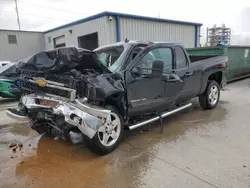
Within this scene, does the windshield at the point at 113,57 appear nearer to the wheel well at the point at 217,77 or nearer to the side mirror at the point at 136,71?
the side mirror at the point at 136,71

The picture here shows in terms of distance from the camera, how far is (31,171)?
3.06m

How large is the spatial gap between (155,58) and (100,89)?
1635 mm

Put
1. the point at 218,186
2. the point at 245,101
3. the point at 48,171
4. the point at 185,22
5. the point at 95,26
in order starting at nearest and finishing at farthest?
the point at 218,186 → the point at 48,171 → the point at 245,101 → the point at 95,26 → the point at 185,22

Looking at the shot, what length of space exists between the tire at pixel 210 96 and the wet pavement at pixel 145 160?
102 cm

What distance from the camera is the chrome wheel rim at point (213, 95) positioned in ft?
19.2

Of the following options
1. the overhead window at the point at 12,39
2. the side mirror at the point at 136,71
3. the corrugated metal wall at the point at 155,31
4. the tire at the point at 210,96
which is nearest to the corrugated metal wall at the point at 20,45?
the overhead window at the point at 12,39

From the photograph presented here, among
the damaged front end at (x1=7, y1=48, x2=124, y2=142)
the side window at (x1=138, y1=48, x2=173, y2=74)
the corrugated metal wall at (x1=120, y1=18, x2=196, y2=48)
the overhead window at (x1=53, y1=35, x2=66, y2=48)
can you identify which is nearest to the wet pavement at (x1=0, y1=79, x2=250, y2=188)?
the damaged front end at (x1=7, y1=48, x2=124, y2=142)

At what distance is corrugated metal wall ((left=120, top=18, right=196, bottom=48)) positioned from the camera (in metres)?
12.7

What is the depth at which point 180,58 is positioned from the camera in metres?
4.77

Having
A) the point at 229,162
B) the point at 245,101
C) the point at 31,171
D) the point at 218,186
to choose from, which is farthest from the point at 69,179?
the point at 245,101

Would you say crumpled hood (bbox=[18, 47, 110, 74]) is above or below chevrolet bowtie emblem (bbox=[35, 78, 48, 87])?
above

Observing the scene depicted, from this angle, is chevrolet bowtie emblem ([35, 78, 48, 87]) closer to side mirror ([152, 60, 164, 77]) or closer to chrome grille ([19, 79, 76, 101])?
chrome grille ([19, 79, 76, 101])

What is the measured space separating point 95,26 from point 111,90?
10576mm

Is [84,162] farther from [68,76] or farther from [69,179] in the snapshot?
[68,76]
